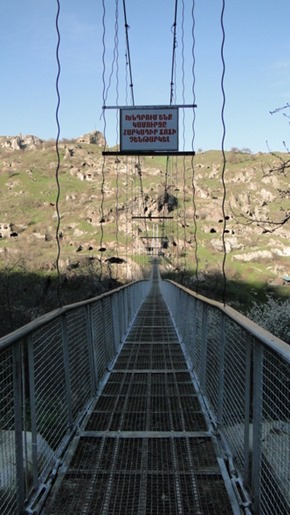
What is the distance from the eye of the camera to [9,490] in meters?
2.28

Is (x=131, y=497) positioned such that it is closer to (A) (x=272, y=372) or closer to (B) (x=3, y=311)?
(A) (x=272, y=372)

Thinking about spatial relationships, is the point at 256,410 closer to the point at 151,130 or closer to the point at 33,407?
the point at 33,407

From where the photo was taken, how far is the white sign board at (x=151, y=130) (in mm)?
9062

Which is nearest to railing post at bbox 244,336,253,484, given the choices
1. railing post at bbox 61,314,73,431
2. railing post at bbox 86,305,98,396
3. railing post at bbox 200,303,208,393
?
railing post at bbox 61,314,73,431

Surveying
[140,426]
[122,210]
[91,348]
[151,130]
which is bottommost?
[140,426]

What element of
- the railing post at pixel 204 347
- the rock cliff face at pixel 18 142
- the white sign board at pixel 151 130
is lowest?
the railing post at pixel 204 347

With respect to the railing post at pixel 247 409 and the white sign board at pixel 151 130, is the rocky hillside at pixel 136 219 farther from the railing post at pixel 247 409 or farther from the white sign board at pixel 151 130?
the railing post at pixel 247 409

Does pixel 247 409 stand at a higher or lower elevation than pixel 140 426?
higher

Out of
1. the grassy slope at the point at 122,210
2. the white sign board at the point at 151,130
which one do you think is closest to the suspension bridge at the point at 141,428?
the white sign board at the point at 151,130

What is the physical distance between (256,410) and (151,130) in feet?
24.3

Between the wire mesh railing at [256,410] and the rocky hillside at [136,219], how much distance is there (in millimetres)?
22645

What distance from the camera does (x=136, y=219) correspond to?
50781mm

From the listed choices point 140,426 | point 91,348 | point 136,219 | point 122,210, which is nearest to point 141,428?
point 140,426

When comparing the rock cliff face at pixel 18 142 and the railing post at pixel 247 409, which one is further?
the rock cliff face at pixel 18 142
